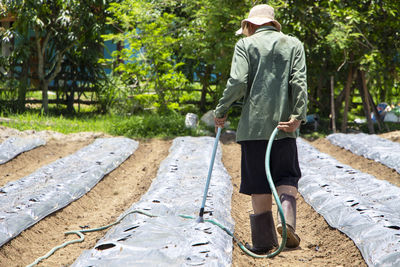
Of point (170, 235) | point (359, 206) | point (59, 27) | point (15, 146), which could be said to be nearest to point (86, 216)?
point (170, 235)

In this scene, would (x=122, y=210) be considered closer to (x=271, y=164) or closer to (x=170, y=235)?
(x=170, y=235)

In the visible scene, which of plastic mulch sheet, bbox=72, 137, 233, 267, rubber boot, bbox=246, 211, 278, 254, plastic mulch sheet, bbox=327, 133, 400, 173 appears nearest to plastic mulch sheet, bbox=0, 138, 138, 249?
plastic mulch sheet, bbox=72, 137, 233, 267

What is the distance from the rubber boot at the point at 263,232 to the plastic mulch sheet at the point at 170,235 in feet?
0.66

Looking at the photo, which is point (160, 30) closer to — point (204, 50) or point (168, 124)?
point (204, 50)

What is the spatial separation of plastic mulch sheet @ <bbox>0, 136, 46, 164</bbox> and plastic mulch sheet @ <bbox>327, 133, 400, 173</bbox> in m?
4.90

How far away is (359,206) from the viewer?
140 inches

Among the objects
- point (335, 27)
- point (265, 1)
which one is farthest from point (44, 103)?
point (335, 27)

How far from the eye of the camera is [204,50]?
9047 millimetres

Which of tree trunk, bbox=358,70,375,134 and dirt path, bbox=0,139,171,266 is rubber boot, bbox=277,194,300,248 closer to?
dirt path, bbox=0,139,171,266

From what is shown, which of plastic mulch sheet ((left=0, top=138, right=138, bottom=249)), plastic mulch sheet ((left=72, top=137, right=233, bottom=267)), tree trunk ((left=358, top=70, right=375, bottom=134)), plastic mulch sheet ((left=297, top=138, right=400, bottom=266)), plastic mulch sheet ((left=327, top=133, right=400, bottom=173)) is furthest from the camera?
tree trunk ((left=358, top=70, right=375, bottom=134))

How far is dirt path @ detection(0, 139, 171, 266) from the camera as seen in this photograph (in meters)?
3.27

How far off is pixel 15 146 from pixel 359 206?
5.11 metres

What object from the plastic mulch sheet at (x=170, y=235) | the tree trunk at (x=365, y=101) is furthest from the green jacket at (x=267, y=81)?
the tree trunk at (x=365, y=101)

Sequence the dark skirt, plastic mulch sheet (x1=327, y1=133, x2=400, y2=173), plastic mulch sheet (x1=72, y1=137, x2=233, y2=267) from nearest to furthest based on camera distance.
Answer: plastic mulch sheet (x1=72, y1=137, x2=233, y2=267) < the dark skirt < plastic mulch sheet (x1=327, y1=133, x2=400, y2=173)
